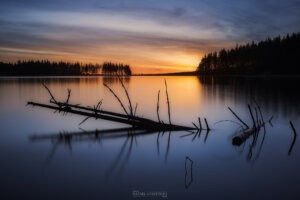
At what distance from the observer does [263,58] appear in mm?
115188

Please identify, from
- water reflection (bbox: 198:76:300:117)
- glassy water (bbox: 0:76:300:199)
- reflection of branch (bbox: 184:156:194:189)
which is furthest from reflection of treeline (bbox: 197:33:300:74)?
reflection of branch (bbox: 184:156:194:189)

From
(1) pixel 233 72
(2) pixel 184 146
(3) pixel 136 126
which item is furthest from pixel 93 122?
(1) pixel 233 72

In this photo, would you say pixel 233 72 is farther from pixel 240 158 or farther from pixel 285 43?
pixel 240 158

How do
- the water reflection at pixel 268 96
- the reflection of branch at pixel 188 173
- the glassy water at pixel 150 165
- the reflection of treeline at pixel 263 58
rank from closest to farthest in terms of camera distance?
the glassy water at pixel 150 165 < the reflection of branch at pixel 188 173 < the water reflection at pixel 268 96 < the reflection of treeline at pixel 263 58

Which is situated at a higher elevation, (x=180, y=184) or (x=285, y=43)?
(x=285, y=43)

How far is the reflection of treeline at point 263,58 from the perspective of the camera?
102312 mm

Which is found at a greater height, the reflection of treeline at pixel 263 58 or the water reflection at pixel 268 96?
the reflection of treeline at pixel 263 58

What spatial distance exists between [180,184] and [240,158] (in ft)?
12.4

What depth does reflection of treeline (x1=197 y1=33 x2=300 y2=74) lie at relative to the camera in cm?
10231

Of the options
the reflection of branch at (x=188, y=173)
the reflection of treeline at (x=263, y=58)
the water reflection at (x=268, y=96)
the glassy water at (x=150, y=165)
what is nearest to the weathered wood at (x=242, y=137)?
the glassy water at (x=150, y=165)

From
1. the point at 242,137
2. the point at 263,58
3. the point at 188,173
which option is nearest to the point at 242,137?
the point at 242,137

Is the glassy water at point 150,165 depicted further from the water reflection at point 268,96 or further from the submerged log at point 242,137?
the water reflection at point 268,96

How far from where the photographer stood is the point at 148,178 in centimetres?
930

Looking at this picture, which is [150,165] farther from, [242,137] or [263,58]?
[263,58]
